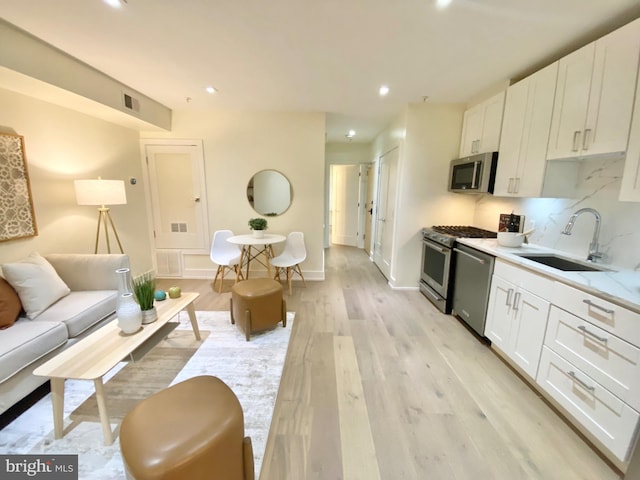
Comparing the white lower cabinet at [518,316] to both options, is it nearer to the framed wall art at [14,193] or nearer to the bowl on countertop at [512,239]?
the bowl on countertop at [512,239]

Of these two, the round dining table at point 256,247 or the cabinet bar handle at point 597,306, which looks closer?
the cabinet bar handle at point 597,306

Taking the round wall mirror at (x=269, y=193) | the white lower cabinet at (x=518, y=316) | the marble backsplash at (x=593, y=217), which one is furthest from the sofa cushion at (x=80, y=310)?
the marble backsplash at (x=593, y=217)

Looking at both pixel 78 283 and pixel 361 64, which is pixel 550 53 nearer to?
pixel 361 64

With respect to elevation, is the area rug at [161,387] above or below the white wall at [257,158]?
below

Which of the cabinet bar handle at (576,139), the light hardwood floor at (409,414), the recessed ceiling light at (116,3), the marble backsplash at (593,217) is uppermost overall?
the recessed ceiling light at (116,3)

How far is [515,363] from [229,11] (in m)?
3.32

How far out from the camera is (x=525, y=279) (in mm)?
2012

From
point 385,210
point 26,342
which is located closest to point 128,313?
point 26,342

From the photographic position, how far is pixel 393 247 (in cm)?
383

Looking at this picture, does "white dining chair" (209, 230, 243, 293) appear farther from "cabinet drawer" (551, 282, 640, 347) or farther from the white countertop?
"cabinet drawer" (551, 282, 640, 347)

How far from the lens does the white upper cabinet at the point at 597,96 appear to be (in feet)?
5.25

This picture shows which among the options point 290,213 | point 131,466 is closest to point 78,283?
point 131,466

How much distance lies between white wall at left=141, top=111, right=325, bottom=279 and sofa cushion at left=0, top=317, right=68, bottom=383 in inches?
95.8

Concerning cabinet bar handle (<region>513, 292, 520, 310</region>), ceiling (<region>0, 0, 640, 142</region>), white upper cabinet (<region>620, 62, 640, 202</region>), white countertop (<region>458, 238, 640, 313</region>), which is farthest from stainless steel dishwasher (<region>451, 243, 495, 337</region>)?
ceiling (<region>0, 0, 640, 142</region>)
